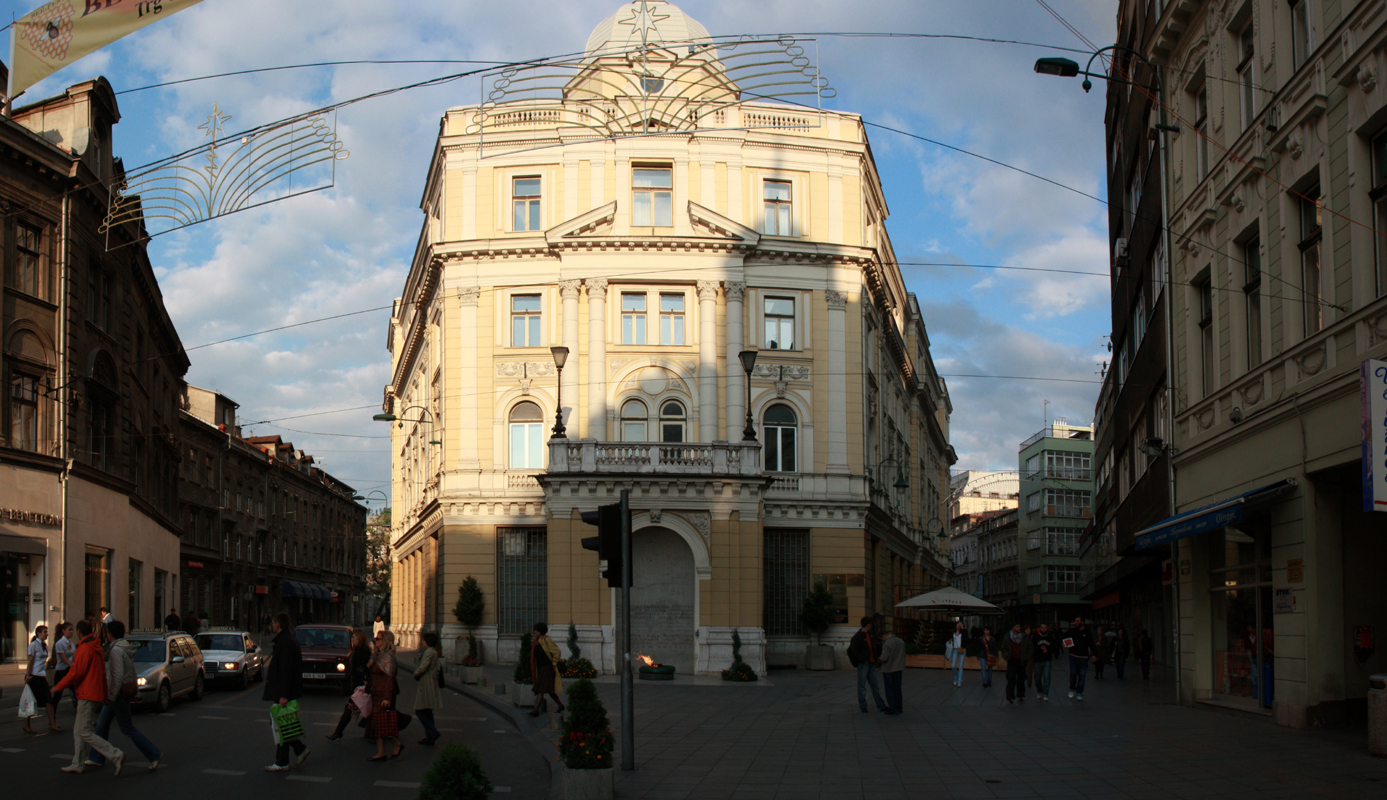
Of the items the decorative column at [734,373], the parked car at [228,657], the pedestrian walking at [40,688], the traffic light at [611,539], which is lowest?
the parked car at [228,657]

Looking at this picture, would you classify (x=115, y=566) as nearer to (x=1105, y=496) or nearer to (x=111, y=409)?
(x=111, y=409)

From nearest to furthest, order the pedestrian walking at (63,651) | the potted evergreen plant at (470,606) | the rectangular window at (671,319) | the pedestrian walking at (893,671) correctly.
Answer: the pedestrian walking at (63,651), the pedestrian walking at (893,671), the potted evergreen plant at (470,606), the rectangular window at (671,319)

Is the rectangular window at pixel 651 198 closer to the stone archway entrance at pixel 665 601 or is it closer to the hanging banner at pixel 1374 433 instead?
the stone archway entrance at pixel 665 601

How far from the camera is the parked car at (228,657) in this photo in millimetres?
26758

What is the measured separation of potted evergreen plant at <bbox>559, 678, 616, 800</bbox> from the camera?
11562mm

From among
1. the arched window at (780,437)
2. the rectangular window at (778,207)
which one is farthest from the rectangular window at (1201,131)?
the arched window at (780,437)

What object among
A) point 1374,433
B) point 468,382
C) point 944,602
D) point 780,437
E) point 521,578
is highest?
point 468,382

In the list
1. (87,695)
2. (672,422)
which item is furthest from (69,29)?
(672,422)

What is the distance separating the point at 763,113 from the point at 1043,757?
28674 mm

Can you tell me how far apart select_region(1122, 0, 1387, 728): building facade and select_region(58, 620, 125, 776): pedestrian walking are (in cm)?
1508

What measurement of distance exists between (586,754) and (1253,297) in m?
13.5

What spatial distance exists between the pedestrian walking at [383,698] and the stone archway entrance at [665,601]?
19.1 m

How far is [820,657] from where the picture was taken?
123ft

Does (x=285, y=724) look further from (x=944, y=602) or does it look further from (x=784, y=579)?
(x=944, y=602)
